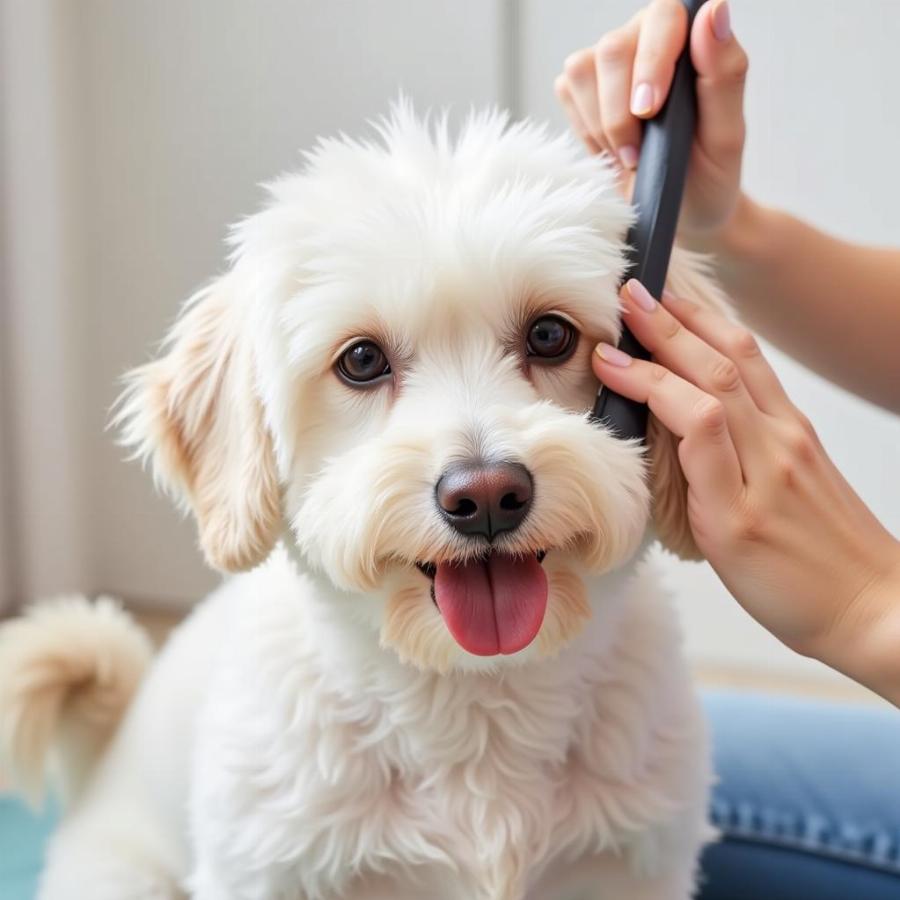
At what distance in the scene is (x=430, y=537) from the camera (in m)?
0.73

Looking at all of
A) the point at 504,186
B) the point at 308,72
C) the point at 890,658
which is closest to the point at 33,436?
the point at 308,72

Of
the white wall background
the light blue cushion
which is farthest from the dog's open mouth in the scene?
the white wall background

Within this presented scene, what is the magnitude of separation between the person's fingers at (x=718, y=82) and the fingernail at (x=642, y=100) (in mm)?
47

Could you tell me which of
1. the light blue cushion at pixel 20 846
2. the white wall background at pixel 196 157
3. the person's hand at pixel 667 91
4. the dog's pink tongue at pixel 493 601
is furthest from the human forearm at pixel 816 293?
the light blue cushion at pixel 20 846

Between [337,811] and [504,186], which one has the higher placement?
[504,186]

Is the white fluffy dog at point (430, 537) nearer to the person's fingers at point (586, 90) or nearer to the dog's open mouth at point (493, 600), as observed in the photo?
the dog's open mouth at point (493, 600)

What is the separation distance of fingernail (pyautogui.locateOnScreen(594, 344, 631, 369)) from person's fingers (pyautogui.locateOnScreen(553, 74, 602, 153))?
284 mm

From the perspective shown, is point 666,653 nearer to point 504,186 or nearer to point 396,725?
point 396,725

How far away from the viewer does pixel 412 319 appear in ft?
2.60

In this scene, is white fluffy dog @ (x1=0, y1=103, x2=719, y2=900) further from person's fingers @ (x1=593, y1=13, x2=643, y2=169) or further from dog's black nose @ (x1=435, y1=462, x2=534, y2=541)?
person's fingers @ (x1=593, y1=13, x2=643, y2=169)

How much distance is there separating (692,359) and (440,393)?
0.60ft

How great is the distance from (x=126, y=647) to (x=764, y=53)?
136cm

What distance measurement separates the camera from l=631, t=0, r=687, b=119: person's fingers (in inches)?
36.0

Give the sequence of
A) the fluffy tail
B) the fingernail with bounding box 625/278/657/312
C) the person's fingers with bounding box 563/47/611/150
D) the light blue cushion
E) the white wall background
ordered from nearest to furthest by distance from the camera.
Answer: the fingernail with bounding box 625/278/657/312
the person's fingers with bounding box 563/47/611/150
the fluffy tail
the light blue cushion
the white wall background
